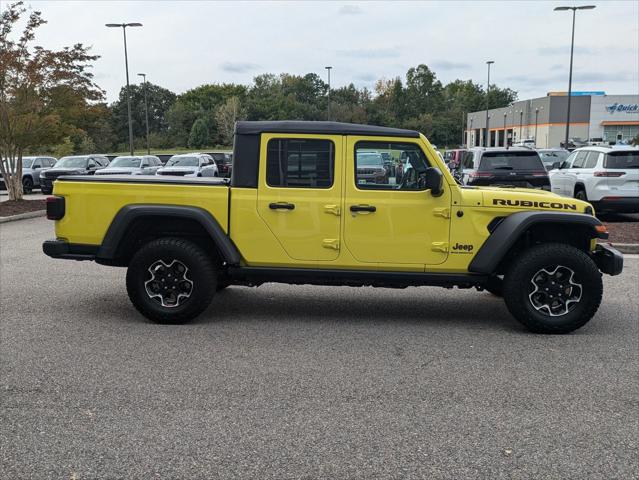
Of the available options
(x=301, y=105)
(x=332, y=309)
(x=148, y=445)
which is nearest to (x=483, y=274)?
(x=332, y=309)

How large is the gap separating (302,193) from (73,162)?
22.3 metres

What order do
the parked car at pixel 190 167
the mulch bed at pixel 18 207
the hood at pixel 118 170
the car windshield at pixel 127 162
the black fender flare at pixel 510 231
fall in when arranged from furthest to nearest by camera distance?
the car windshield at pixel 127 162 < the parked car at pixel 190 167 < the hood at pixel 118 170 < the mulch bed at pixel 18 207 < the black fender flare at pixel 510 231

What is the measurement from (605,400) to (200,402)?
9.13 feet

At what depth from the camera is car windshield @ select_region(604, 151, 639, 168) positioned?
1410cm

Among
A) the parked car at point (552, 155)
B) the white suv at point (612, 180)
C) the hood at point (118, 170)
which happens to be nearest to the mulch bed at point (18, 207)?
the hood at point (118, 170)

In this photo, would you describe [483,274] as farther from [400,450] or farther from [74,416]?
[74,416]

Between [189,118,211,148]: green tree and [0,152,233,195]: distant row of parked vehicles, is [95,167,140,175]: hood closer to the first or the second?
[0,152,233,195]: distant row of parked vehicles

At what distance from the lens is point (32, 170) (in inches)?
1059

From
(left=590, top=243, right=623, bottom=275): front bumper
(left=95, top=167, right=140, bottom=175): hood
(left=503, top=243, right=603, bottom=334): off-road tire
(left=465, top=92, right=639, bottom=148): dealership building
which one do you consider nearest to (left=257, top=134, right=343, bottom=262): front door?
(left=503, top=243, right=603, bottom=334): off-road tire

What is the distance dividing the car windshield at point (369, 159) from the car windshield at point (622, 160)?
32.1 ft

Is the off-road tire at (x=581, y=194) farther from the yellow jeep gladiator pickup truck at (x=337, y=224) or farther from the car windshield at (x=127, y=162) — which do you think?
the car windshield at (x=127, y=162)

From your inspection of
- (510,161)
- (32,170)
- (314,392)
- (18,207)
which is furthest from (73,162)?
(314,392)

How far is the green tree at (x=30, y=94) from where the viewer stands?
1866cm

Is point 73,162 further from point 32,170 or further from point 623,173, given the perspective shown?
point 623,173
